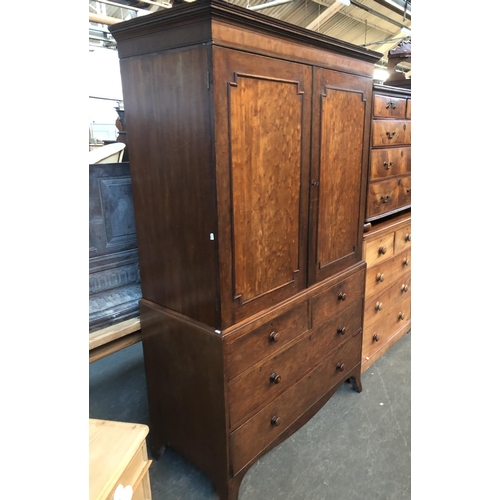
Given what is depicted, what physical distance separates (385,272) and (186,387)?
148 centimetres

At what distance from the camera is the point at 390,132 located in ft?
7.22

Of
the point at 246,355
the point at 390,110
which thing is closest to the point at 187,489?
the point at 246,355

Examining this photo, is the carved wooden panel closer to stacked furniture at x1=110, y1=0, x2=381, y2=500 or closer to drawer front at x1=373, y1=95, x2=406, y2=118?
stacked furniture at x1=110, y1=0, x2=381, y2=500

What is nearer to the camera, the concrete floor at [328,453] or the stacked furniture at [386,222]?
the concrete floor at [328,453]

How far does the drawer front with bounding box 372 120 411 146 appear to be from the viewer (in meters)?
2.08

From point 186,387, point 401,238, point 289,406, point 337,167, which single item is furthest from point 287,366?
point 401,238

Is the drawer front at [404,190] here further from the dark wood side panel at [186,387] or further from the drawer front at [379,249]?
the dark wood side panel at [186,387]

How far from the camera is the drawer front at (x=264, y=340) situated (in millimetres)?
1417

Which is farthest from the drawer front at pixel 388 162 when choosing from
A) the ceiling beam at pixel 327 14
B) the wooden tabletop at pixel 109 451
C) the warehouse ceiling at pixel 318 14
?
the ceiling beam at pixel 327 14

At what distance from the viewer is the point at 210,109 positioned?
1.18 meters

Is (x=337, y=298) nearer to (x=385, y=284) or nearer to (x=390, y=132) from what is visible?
(x=385, y=284)
